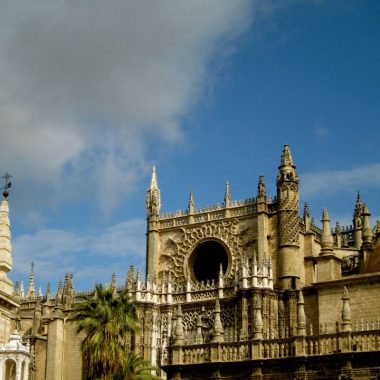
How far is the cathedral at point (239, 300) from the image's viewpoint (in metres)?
29.6

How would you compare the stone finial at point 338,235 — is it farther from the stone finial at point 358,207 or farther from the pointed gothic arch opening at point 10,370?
the pointed gothic arch opening at point 10,370

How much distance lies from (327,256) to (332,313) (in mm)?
5880

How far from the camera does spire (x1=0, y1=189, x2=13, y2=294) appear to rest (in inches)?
1318

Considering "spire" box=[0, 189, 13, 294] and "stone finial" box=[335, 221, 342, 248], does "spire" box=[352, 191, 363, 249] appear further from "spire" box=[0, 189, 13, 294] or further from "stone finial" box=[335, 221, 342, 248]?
"spire" box=[0, 189, 13, 294]

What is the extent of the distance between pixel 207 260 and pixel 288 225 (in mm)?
7338

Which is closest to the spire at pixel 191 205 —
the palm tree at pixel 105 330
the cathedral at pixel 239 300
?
the cathedral at pixel 239 300

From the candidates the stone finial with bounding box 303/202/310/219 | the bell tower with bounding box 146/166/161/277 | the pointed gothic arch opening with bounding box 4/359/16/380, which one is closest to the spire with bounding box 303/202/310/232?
the stone finial with bounding box 303/202/310/219

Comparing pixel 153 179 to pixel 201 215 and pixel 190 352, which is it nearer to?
pixel 201 215

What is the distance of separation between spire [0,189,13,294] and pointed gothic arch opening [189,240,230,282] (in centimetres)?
1804

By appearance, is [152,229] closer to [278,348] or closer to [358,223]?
[358,223]

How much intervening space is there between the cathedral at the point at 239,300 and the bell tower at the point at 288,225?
0.20 feet

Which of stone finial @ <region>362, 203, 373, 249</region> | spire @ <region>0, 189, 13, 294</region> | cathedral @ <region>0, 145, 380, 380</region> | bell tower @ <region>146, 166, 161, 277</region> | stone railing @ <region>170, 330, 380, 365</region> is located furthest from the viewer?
bell tower @ <region>146, 166, 161, 277</region>

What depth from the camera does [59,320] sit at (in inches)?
2076

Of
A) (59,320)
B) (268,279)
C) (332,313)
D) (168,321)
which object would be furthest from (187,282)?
(332,313)
